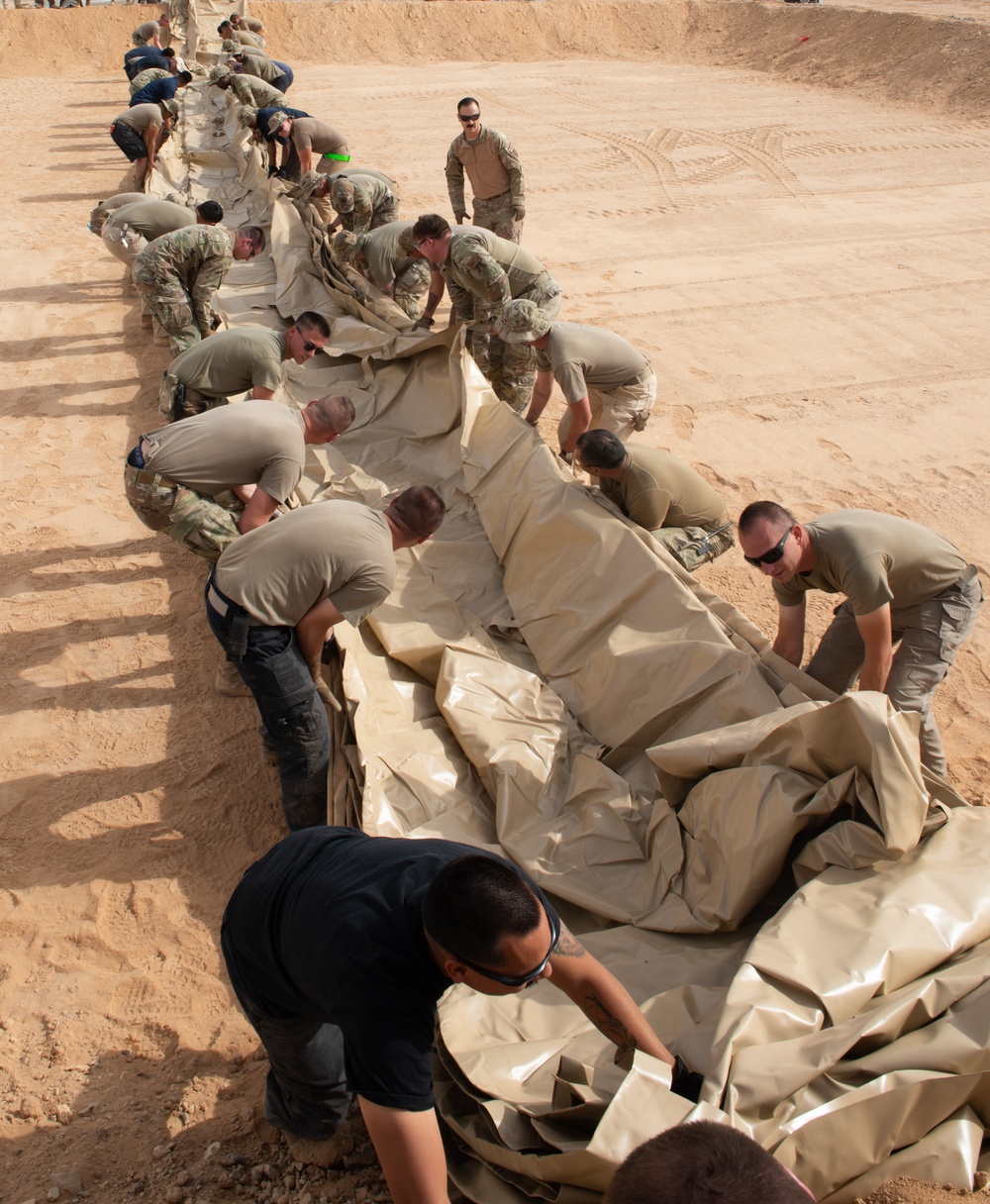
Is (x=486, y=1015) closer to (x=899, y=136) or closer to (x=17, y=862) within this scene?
(x=17, y=862)

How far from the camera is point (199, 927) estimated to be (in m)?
3.50

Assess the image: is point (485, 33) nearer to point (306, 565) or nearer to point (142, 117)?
point (142, 117)

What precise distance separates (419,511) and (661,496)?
1.53m

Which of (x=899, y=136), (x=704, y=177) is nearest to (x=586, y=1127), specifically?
(x=704, y=177)

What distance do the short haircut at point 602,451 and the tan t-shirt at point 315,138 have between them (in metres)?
7.06

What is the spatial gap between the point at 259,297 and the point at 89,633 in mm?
4313

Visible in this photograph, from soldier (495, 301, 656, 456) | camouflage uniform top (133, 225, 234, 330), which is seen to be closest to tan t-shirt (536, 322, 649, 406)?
soldier (495, 301, 656, 456)

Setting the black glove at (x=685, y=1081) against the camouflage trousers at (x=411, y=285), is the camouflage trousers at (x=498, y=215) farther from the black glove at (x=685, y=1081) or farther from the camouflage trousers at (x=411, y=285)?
the black glove at (x=685, y=1081)

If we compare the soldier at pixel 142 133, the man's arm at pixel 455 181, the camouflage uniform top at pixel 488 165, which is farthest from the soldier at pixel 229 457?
the soldier at pixel 142 133

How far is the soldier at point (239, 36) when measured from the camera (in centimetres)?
1645

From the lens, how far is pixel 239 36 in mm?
16438

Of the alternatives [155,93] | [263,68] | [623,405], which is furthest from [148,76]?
[623,405]

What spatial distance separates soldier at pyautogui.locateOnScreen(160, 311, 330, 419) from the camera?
5172 millimetres

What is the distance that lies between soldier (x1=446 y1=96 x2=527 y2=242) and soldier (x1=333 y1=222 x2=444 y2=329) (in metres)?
1.30
